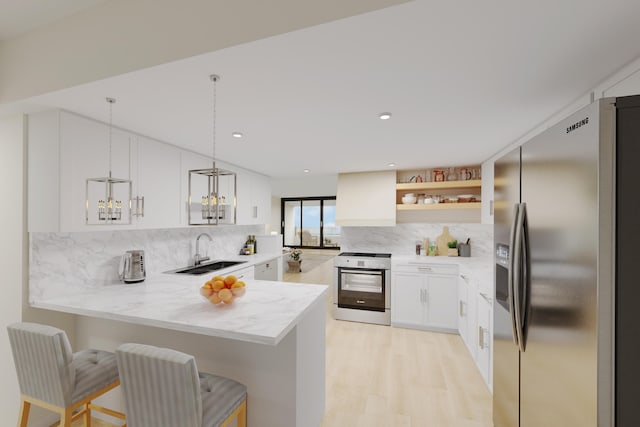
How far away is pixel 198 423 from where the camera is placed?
3.77ft

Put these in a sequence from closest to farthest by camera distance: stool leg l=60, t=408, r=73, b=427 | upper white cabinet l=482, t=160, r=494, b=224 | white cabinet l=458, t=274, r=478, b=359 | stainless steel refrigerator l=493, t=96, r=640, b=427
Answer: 1. stainless steel refrigerator l=493, t=96, r=640, b=427
2. stool leg l=60, t=408, r=73, b=427
3. white cabinet l=458, t=274, r=478, b=359
4. upper white cabinet l=482, t=160, r=494, b=224

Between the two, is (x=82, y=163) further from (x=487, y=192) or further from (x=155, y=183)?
(x=487, y=192)

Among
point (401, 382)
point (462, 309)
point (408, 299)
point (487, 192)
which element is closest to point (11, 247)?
point (401, 382)

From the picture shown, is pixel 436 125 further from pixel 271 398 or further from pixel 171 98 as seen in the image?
pixel 271 398

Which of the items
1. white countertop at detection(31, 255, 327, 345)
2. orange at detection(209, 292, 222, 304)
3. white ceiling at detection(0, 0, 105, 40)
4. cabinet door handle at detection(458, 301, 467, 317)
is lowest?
cabinet door handle at detection(458, 301, 467, 317)

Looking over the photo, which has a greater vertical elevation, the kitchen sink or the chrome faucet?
the chrome faucet

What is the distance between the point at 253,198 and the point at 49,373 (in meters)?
3.19

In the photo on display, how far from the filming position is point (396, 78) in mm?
1417

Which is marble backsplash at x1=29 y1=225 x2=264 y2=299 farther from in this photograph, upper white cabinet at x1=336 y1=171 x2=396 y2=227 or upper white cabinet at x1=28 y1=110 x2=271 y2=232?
upper white cabinet at x1=336 y1=171 x2=396 y2=227

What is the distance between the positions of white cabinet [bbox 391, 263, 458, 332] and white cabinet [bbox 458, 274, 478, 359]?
12cm

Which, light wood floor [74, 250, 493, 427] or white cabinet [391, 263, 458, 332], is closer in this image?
light wood floor [74, 250, 493, 427]

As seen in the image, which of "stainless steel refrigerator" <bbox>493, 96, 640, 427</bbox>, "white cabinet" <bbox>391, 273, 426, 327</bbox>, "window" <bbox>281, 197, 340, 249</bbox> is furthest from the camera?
"window" <bbox>281, 197, 340, 249</bbox>

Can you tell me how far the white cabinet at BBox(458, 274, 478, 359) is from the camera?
2766mm

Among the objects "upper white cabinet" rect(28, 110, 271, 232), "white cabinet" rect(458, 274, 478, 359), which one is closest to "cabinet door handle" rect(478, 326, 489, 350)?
"white cabinet" rect(458, 274, 478, 359)
